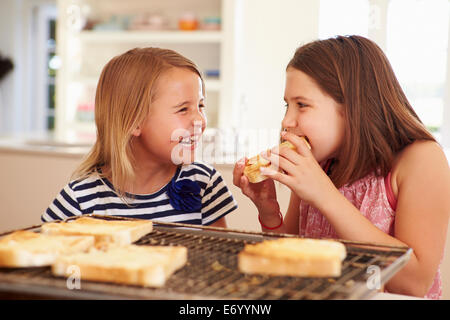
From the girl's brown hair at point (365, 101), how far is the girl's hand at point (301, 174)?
179mm

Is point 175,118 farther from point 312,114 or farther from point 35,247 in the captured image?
point 35,247

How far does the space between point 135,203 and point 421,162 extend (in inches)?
30.9

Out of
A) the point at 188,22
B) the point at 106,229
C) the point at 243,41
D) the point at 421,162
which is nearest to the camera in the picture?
the point at 106,229

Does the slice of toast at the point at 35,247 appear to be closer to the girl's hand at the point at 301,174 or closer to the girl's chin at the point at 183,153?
the girl's hand at the point at 301,174

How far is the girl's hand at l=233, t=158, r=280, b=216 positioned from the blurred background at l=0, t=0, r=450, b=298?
0.58m

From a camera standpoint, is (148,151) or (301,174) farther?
(148,151)

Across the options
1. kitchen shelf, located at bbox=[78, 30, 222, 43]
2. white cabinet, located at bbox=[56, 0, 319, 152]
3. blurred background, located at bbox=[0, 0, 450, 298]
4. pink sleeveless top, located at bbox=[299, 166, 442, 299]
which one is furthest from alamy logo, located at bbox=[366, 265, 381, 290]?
kitchen shelf, located at bbox=[78, 30, 222, 43]

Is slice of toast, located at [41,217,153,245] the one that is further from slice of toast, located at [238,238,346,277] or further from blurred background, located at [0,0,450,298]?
blurred background, located at [0,0,450,298]

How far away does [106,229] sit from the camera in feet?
3.20

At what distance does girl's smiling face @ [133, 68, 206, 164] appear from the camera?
153 centimetres

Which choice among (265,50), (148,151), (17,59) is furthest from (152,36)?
(17,59)

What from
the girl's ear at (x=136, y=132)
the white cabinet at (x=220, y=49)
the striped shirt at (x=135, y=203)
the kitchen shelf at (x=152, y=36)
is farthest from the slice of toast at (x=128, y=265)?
the kitchen shelf at (x=152, y=36)

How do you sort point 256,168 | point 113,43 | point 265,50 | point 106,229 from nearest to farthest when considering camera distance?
point 106,229, point 256,168, point 265,50, point 113,43

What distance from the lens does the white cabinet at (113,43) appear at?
13.4 ft
